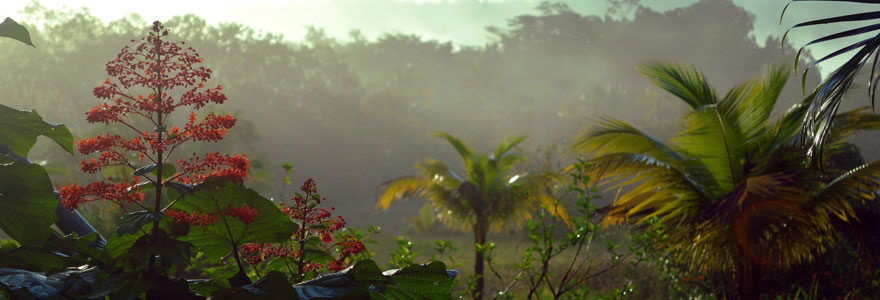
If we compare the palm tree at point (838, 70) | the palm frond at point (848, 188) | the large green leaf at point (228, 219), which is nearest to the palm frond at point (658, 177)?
the palm frond at point (848, 188)

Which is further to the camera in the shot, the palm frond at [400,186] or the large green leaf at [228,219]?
the palm frond at [400,186]

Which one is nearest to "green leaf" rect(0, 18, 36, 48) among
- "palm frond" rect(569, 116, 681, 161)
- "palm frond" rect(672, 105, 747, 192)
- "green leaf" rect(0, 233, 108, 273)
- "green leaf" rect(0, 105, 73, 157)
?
"green leaf" rect(0, 105, 73, 157)

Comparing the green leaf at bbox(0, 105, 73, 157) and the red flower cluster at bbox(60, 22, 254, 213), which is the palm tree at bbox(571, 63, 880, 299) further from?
the green leaf at bbox(0, 105, 73, 157)

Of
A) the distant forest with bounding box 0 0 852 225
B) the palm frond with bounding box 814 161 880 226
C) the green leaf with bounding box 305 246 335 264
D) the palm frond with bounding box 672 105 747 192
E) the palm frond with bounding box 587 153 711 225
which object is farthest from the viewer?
the distant forest with bounding box 0 0 852 225

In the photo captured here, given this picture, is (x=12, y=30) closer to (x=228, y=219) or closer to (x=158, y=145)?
(x=158, y=145)

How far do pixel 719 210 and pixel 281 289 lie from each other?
240 inches

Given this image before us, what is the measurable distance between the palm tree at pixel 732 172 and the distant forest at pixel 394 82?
10.3 metres

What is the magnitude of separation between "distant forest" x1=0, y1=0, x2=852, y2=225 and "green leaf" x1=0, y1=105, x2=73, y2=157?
1666 cm

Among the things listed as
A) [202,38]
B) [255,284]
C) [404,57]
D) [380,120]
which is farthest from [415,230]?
[404,57]

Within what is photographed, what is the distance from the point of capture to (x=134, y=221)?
120 centimetres

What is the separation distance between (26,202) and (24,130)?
169mm

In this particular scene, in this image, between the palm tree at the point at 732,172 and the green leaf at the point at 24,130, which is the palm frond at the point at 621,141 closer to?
the palm tree at the point at 732,172

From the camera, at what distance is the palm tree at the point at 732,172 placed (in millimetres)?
6477

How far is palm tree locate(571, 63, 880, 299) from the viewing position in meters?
6.48
